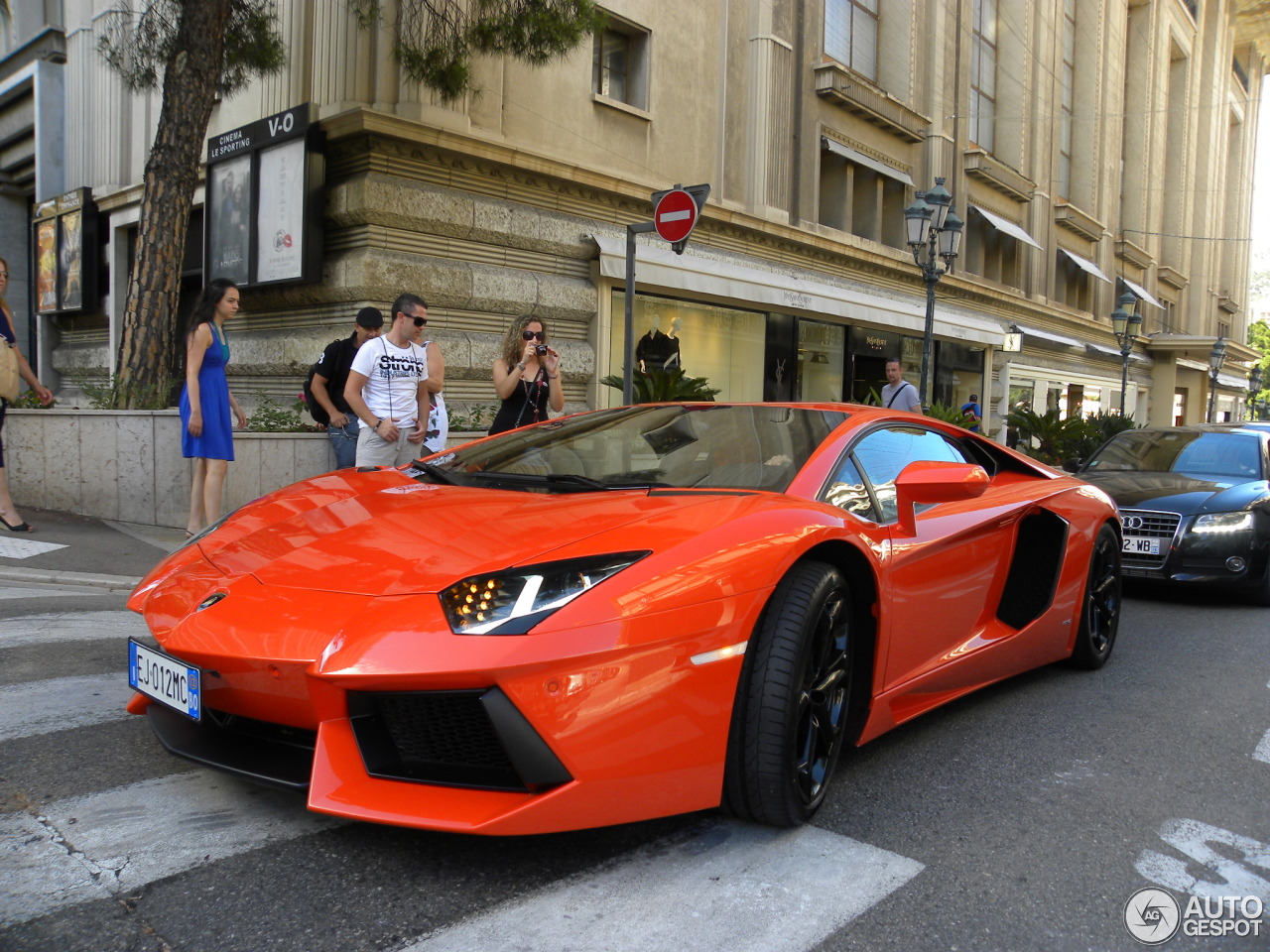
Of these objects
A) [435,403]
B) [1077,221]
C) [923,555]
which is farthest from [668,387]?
[1077,221]

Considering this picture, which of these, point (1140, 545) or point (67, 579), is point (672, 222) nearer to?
point (1140, 545)

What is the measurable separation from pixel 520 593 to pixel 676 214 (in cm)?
583

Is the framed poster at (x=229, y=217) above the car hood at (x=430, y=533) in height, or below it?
above

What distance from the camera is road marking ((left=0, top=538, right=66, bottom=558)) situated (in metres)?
6.02

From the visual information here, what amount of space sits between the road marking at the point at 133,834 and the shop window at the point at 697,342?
978 cm

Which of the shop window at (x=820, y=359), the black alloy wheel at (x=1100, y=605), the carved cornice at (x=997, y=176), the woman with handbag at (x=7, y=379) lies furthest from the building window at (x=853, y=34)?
the black alloy wheel at (x=1100, y=605)

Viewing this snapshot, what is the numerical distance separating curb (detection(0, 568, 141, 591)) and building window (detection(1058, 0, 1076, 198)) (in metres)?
29.1

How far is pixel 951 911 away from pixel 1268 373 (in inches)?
3510

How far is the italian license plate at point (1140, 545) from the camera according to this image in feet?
21.2

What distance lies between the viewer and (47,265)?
1522 cm

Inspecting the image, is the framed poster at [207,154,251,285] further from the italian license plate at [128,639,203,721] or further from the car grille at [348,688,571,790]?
the car grille at [348,688,571,790]

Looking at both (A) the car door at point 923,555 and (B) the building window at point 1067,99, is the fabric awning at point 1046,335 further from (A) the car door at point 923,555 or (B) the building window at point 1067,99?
(A) the car door at point 923,555

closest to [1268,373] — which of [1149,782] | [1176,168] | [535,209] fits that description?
[1176,168]

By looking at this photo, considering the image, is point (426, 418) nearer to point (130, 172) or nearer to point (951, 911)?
point (951, 911)
